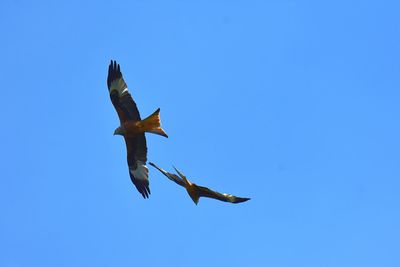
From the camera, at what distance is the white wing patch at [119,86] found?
55.0 ft

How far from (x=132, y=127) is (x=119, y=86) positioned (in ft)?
4.29

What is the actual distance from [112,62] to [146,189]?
3.16 meters

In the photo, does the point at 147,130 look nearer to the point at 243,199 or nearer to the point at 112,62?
the point at 112,62

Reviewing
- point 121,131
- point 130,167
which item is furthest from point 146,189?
point 121,131

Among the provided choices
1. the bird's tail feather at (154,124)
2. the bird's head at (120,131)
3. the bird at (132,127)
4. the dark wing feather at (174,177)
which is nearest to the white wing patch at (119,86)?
the bird at (132,127)

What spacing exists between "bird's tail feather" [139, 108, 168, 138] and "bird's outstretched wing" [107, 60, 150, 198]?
1.56ft

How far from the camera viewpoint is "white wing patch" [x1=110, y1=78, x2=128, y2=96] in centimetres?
1677

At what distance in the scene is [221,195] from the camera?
12.0 m

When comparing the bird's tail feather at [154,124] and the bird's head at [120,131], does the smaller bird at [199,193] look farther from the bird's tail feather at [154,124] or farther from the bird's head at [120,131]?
the bird's head at [120,131]

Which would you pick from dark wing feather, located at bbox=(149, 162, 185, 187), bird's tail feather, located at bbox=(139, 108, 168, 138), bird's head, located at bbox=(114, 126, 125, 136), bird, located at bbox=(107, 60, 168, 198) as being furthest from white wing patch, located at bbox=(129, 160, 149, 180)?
dark wing feather, located at bbox=(149, 162, 185, 187)

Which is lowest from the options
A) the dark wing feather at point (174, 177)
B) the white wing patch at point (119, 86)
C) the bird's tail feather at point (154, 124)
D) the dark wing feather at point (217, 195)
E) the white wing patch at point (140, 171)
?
the dark wing feather at point (217, 195)

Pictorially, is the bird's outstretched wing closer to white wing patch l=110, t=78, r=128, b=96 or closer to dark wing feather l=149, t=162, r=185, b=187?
white wing patch l=110, t=78, r=128, b=96

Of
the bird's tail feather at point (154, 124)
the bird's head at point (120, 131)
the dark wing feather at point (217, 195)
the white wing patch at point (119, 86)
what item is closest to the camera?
the dark wing feather at point (217, 195)

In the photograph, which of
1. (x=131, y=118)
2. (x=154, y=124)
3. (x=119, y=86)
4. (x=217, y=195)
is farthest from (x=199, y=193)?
(x=119, y=86)
